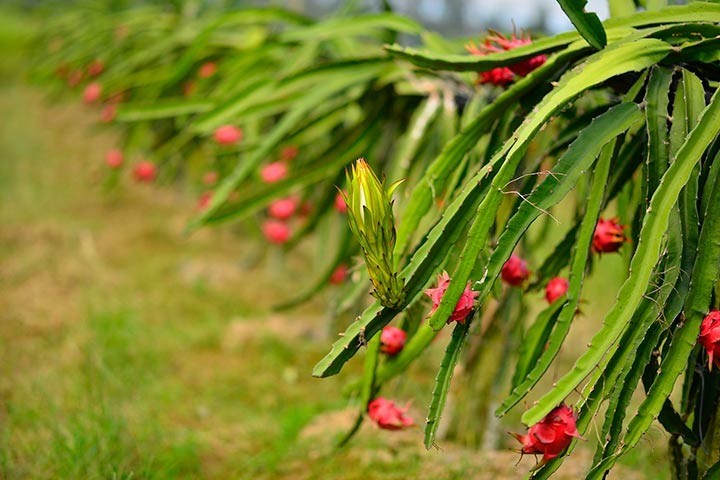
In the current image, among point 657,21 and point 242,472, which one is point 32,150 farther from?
point 657,21

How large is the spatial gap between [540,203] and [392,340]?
1.38 ft

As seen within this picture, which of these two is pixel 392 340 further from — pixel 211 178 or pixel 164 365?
pixel 211 178

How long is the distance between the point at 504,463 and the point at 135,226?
9.88 ft

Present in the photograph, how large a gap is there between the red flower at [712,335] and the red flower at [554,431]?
185 millimetres

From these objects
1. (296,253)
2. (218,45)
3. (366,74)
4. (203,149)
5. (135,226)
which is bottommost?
(296,253)

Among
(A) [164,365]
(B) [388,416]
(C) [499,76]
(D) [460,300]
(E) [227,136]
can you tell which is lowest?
(A) [164,365]

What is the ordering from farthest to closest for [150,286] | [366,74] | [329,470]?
[150,286]
[366,74]
[329,470]

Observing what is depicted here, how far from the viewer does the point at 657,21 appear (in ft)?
3.81

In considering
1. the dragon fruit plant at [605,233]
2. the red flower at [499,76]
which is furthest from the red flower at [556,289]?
the red flower at [499,76]

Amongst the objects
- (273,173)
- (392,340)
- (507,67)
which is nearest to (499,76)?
(507,67)

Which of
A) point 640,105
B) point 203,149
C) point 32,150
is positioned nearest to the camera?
point 640,105

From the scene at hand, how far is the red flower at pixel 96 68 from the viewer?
3578 millimetres

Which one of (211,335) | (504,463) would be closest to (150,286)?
(211,335)

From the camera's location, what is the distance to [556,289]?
1.26m
